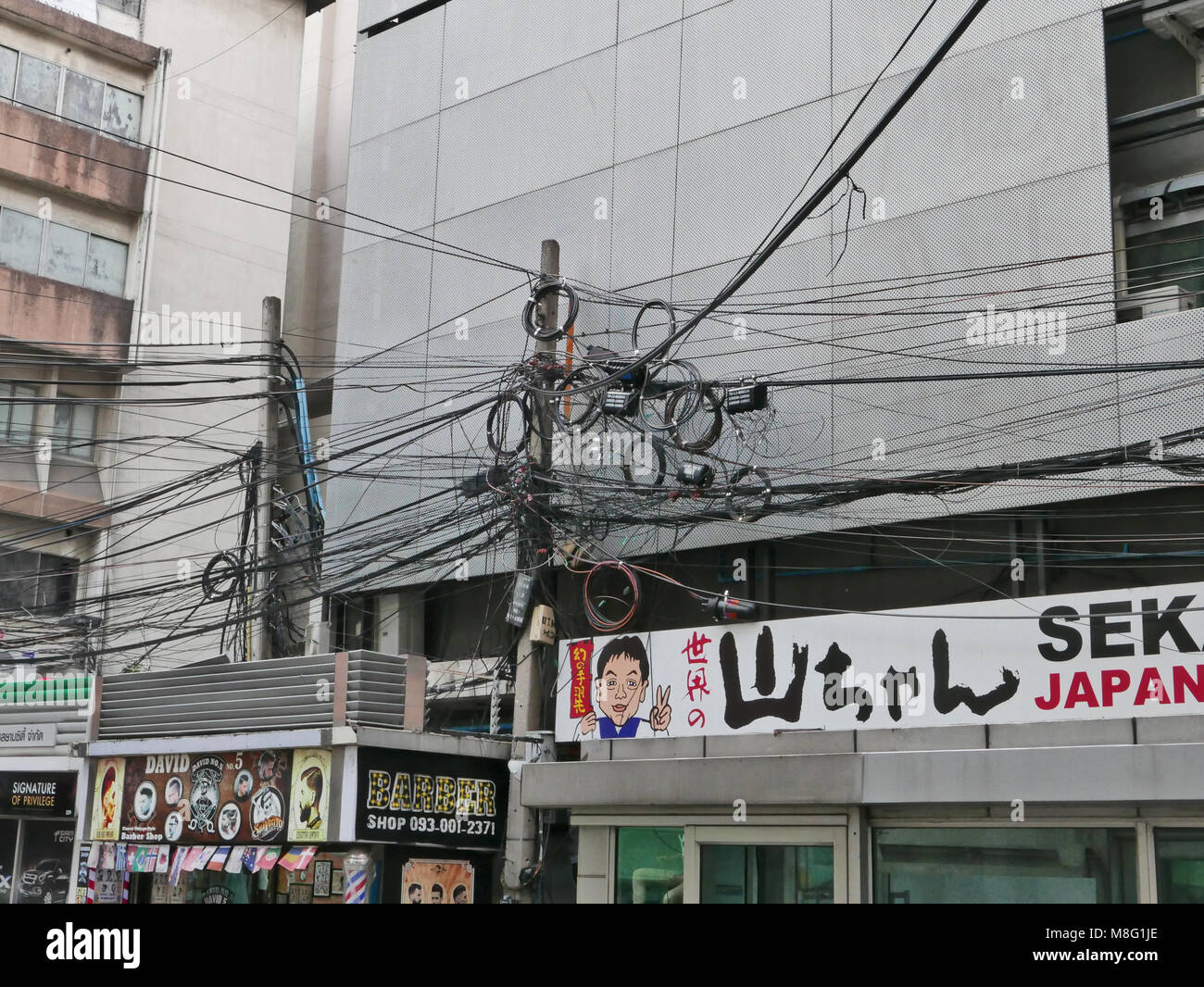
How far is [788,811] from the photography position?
10789 millimetres

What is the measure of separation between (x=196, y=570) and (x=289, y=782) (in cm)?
1317

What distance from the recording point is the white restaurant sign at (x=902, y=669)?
9.90 m

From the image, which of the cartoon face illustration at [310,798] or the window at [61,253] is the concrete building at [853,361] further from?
the window at [61,253]

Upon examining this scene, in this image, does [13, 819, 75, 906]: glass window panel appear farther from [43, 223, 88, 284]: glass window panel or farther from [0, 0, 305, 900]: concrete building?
[43, 223, 88, 284]: glass window panel

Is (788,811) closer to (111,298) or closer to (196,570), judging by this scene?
(196,570)

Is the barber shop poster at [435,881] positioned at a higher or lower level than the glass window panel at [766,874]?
lower

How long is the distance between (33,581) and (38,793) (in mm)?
8395

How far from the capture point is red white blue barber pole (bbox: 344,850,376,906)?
1289 cm

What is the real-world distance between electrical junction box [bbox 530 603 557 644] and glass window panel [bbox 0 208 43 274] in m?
16.1

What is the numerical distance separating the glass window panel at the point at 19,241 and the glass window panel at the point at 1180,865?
22155 millimetres

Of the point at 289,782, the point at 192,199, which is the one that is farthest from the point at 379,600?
the point at 192,199

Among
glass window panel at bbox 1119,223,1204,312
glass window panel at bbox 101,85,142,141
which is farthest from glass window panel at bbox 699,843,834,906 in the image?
glass window panel at bbox 101,85,142,141

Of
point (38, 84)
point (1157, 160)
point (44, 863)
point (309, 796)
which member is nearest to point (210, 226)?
point (38, 84)

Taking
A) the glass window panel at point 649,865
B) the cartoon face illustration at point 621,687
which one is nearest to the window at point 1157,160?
the cartoon face illustration at point 621,687
